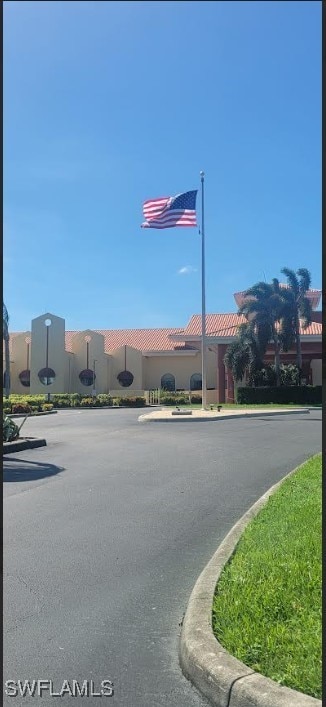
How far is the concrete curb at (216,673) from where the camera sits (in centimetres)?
305

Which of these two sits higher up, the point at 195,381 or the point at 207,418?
the point at 195,381

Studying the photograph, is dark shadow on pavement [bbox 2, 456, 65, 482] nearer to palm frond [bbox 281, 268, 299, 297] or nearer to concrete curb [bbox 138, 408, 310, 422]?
concrete curb [bbox 138, 408, 310, 422]

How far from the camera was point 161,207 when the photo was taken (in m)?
27.7

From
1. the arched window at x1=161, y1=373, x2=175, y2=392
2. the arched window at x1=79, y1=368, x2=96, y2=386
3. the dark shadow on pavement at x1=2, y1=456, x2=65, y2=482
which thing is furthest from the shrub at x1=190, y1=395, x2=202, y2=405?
the dark shadow on pavement at x1=2, y1=456, x2=65, y2=482

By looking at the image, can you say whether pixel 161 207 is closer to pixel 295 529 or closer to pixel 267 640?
pixel 295 529

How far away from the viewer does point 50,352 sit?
2349 inches

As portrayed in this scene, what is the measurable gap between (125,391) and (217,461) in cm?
4367

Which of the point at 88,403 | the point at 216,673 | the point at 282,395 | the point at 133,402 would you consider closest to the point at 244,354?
the point at 282,395

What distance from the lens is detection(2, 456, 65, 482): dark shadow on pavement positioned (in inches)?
435

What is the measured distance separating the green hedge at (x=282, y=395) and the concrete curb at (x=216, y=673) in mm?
36816

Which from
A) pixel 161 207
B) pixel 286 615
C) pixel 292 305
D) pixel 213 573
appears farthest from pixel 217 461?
pixel 292 305

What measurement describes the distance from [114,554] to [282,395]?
117ft

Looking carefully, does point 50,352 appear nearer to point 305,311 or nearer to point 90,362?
point 90,362

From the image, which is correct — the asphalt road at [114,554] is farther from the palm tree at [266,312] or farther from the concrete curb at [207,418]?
the palm tree at [266,312]
